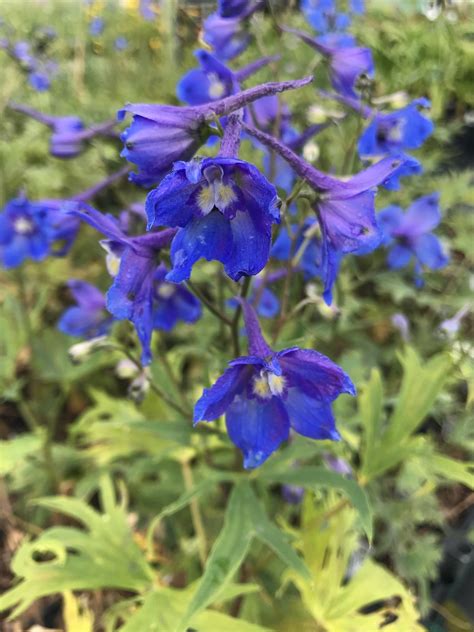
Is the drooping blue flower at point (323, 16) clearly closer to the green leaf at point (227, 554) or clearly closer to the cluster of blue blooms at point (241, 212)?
the cluster of blue blooms at point (241, 212)

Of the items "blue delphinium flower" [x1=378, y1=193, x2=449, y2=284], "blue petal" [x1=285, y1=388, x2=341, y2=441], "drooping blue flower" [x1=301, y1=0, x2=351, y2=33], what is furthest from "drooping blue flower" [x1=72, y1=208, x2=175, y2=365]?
"drooping blue flower" [x1=301, y1=0, x2=351, y2=33]

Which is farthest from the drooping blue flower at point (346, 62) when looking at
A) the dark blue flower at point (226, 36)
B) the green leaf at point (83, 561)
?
the green leaf at point (83, 561)

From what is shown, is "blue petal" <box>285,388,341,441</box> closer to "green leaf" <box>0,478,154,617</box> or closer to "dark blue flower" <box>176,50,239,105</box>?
"dark blue flower" <box>176,50,239,105</box>

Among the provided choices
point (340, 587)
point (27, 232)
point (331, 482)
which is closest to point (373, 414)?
point (331, 482)

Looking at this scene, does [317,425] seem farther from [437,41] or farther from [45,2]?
[45,2]

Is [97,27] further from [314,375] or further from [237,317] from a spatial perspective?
[314,375]

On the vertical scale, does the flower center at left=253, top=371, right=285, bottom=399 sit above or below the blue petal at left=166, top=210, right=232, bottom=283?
below

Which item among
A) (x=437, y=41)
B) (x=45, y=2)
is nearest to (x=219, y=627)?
(x=437, y=41)
